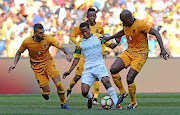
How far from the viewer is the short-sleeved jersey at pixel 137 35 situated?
9.80 metres

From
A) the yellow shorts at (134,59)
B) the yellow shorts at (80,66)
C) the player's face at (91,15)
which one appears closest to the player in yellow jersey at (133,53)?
the yellow shorts at (134,59)

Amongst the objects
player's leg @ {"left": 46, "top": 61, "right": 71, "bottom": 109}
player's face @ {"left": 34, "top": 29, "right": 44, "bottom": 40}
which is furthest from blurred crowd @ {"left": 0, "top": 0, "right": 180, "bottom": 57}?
player's face @ {"left": 34, "top": 29, "right": 44, "bottom": 40}

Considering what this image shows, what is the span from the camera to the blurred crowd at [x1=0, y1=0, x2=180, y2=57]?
19547mm

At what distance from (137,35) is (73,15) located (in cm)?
1118

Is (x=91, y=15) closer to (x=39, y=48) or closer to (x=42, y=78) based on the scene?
(x=39, y=48)

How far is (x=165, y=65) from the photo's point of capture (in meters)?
Answer: 17.7

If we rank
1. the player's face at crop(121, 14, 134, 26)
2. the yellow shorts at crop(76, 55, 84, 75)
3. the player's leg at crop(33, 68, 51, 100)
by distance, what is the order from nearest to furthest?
the player's face at crop(121, 14, 134, 26) < the player's leg at crop(33, 68, 51, 100) < the yellow shorts at crop(76, 55, 84, 75)

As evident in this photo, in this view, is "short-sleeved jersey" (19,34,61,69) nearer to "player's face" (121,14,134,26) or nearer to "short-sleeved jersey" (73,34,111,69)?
"short-sleeved jersey" (73,34,111,69)

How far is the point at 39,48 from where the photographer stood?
33.8ft

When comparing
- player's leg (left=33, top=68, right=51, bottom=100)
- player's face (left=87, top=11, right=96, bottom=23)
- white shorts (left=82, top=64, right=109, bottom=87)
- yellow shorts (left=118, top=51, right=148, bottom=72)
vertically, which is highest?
player's face (left=87, top=11, right=96, bottom=23)

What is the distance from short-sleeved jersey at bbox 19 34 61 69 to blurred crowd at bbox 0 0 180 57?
27.3ft

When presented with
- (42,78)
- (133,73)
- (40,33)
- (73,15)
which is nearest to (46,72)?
(42,78)

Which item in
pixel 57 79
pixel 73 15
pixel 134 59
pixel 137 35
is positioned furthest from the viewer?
pixel 73 15

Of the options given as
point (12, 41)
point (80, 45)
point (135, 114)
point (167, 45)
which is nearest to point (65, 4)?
point (12, 41)
